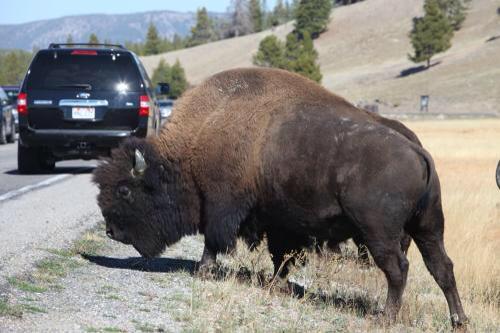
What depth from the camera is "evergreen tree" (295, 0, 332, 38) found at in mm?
148750

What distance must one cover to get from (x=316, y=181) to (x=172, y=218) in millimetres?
1528

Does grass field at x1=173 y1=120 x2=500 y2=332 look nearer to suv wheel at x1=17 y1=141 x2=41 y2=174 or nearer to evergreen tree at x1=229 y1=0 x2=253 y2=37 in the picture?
suv wheel at x1=17 y1=141 x2=41 y2=174

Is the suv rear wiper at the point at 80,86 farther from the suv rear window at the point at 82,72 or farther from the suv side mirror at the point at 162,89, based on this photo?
the suv side mirror at the point at 162,89

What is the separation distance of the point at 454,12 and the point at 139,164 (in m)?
130

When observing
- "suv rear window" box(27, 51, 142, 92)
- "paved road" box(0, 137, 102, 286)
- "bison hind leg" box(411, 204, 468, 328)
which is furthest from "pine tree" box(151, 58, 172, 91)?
"bison hind leg" box(411, 204, 468, 328)

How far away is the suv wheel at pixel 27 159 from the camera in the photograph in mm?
16703

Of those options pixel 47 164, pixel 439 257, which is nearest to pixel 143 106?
pixel 47 164

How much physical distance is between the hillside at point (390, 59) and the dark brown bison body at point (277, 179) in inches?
2882

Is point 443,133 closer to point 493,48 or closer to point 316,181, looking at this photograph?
point 316,181

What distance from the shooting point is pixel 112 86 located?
637 inches

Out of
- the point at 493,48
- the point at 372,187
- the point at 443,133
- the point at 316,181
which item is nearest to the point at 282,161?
the point at 316,181

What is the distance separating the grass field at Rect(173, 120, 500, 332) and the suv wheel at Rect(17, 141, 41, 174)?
7110 mm

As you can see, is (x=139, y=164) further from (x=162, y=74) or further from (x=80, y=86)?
(x=162, y=74)

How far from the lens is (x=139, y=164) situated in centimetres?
832
